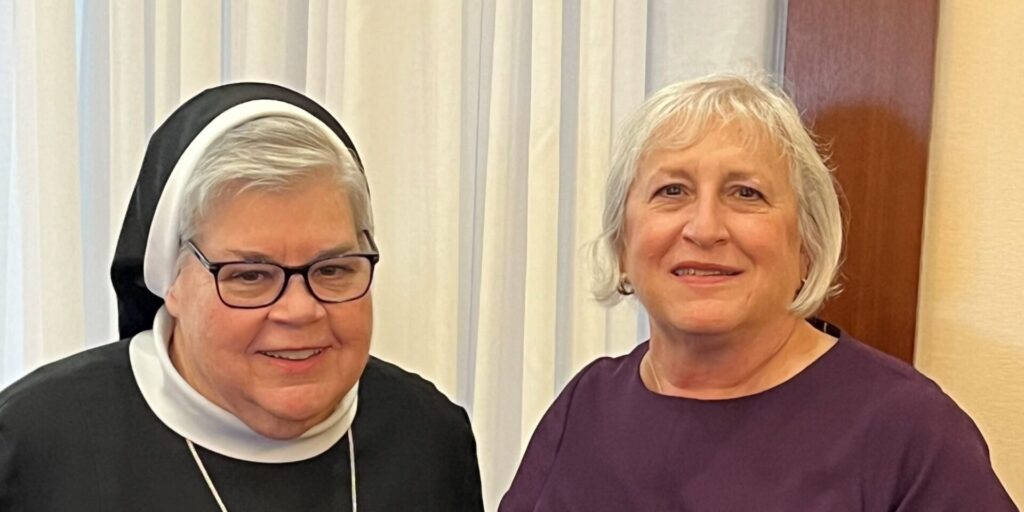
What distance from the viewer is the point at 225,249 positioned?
1357mm

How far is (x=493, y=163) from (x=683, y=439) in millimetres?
754

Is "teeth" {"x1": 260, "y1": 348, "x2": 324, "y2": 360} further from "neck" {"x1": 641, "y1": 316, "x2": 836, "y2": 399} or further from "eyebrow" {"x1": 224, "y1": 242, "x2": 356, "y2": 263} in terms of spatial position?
"neck" {"x1": 641, "y1": 316, "x2": 836, "y2": 399}

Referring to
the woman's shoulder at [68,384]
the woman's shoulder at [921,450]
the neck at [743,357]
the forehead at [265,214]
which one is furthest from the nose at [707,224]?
the woman's shoulder at [68,384]

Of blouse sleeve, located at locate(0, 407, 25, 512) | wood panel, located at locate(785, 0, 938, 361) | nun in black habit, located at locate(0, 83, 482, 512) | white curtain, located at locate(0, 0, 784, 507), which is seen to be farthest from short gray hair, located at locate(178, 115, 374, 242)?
wood panel, located at locate(785, 0, 938, 361)

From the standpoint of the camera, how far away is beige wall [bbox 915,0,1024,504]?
5.90 feet

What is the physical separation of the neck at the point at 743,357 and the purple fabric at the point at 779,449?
22mm

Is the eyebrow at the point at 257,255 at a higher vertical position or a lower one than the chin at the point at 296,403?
higher

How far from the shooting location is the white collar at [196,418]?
146 centimetres

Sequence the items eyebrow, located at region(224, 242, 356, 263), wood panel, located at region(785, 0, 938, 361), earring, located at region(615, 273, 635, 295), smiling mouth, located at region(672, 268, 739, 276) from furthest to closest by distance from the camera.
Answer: wood panel, located at region(785, 0, 938, 361) → earring, located at region(615, 273, 635, 295) → smiling mouth, located at region(672, 268, 739, 276) → eyebrow, located at region(224, 242, 356, 263)

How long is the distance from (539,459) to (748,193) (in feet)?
1.85

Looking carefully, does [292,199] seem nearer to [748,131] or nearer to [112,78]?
[748,131]

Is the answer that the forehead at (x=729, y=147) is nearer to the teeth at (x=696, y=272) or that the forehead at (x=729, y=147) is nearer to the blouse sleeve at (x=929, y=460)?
the teeth at (x=696, y=272)

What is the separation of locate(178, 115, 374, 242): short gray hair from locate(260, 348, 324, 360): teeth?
Result: 0.58 feet

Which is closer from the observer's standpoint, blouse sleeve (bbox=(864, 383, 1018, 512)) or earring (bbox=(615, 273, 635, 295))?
blouse sleeve (bbox=(864, 383, 1018, 512))
